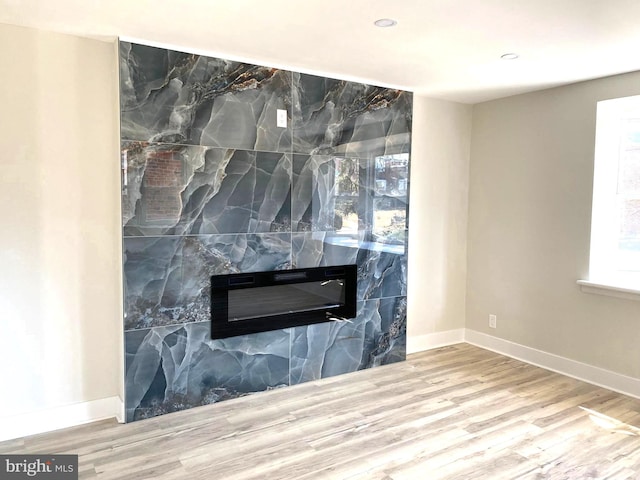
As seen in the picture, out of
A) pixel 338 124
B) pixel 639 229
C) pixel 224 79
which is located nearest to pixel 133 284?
pixel 224 79

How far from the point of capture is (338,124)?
12.2ft

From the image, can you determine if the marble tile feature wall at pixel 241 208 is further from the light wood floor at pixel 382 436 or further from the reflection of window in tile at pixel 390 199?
the light wood floor at pixel 382 436

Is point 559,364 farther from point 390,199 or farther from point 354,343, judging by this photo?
point 390,199

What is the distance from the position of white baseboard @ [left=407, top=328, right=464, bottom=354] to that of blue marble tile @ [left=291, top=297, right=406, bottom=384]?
24cm

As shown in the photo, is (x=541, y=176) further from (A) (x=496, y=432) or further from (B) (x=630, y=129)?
(A) (x=496, y=432)

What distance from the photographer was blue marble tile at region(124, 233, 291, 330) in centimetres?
295

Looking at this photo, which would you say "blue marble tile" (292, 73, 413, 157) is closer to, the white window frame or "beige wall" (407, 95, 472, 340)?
"beige wall" (407, 95, 472, 340)

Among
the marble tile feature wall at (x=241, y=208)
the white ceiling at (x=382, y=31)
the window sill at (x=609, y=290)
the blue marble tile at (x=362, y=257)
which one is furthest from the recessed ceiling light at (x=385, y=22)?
the window sill at (x=609, y=290)

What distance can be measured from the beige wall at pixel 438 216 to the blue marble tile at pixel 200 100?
149cm

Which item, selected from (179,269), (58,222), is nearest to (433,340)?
(179,269)

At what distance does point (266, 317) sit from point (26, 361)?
155 cm

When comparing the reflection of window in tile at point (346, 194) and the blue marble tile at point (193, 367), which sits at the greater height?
the reflection of window in tile at point (346, 194)

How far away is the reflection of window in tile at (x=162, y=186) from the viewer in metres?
2.96

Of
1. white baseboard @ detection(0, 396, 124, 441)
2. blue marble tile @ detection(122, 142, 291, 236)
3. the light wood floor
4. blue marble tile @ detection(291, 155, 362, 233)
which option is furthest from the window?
white baseboard @ detection(0, 396, 124, 441)
